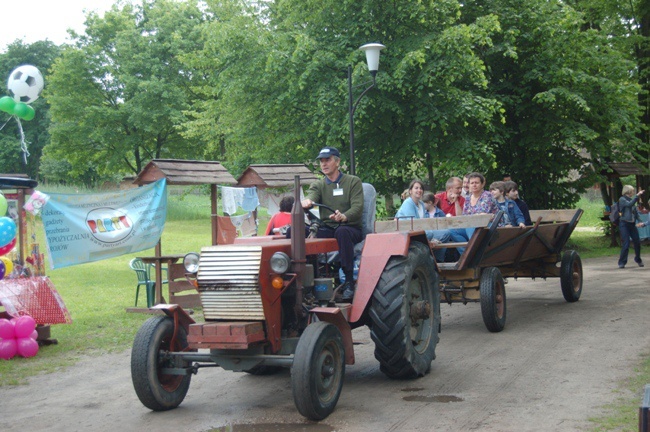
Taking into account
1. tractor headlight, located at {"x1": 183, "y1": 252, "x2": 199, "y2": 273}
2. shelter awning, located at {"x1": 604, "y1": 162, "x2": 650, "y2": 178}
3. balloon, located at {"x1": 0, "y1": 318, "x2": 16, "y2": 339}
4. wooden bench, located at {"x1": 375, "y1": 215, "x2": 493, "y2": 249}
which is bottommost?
balloon, located at {"x1": 0, "y1": 318, "x2": 16, "y2": 339}

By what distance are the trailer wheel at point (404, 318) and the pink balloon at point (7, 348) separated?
4774 mm

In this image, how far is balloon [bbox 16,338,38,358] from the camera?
30.1ft

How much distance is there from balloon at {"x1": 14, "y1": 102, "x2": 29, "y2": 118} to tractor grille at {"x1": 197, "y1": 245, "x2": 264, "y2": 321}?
20.2ft

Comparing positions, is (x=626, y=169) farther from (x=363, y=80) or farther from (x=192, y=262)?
(x=192, y=262)

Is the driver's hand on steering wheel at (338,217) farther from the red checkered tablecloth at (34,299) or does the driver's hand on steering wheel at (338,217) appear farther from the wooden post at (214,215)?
the wooden post at (214,215)

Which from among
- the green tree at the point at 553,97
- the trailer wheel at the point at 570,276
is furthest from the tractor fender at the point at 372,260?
the green tree at the point at 553,97

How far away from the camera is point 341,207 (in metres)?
7.42

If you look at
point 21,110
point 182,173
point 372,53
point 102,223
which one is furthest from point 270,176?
point 21,110

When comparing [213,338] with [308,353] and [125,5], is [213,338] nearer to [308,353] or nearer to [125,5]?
[308,353]

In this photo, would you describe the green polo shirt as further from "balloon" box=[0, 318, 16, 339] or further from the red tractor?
"balloon" box=[0, 318, 16, 339]

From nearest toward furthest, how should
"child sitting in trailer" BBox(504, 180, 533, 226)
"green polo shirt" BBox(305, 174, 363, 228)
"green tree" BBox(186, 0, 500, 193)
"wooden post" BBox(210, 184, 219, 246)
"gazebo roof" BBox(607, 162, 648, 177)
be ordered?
"green polo shirt" BBox(305, 174, 363, 228), "child sitting in trailer" BBox(504, 180, 533, 226), "wooden post" BBox(210, 184, 219, 246), "green tree" BBox(186, 0, 500, 193), "gazebo roof" BBox(607, 162, 648, 177)

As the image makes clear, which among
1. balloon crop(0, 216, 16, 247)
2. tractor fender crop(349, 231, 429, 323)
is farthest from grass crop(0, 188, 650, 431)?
tractor fender crop(349, 231, 429, 323)

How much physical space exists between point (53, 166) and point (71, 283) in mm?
40342

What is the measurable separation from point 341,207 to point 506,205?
14.4 feet
